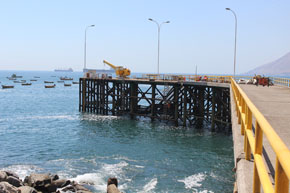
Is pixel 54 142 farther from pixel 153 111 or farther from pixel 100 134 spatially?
pixel 153 111

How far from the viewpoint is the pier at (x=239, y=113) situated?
341 centimetres

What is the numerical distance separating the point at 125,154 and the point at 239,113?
1635cm

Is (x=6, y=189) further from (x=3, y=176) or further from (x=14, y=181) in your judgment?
(x=3, y=176)

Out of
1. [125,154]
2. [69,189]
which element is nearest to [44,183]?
[69,189]

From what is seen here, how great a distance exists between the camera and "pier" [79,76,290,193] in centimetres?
341

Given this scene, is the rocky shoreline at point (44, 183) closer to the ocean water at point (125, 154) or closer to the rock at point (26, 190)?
the rock at point (26, 190)

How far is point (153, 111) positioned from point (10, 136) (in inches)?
689

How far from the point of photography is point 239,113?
1041cm

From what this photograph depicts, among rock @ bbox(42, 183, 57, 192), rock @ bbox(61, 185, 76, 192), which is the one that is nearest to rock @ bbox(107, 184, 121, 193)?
rock @ bbox(61, 185, 76, 192)

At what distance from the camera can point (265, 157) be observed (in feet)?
18.7

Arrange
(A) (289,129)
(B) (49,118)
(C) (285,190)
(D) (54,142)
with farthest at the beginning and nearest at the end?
(B) (49,118) < (D) (54,142) < (A) (289,129) < (C) (285,190)

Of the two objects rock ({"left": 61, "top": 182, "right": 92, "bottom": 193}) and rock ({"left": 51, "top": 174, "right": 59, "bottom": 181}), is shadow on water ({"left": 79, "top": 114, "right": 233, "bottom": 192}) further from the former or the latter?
rock ({"left": 51, "top": 174, "right": 59, "bottom": 181})

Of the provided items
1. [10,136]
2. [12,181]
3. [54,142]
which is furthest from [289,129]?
[10,136]

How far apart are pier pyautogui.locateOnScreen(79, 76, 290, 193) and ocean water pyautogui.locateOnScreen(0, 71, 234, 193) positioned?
3.13 metres
